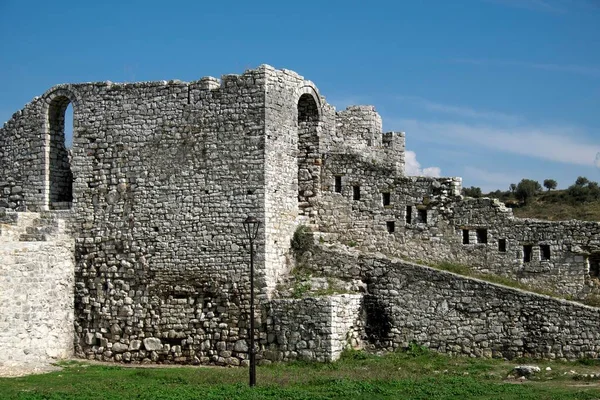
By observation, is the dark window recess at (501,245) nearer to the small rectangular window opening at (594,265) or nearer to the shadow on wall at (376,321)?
the small rectangular window opening at (594,265)

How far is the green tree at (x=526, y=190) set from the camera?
50697mm

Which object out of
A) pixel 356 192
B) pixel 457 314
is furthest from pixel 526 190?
pixel 457 314

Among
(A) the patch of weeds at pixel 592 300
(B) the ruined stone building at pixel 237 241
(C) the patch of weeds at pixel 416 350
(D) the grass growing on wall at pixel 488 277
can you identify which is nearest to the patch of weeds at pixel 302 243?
(B) the ruined stone building at pixel 237 241

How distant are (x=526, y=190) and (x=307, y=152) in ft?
85.0

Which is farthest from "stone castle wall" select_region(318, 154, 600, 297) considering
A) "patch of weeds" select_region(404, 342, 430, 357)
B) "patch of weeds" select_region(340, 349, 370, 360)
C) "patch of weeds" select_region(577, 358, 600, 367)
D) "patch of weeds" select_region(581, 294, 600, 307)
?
"patch of weeds" select_region(340, 349, 370, 360)

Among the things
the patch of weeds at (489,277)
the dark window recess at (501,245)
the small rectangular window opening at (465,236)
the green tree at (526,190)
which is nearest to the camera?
the patch of weeds at (489,277)

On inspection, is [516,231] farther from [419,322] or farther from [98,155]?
[98,155]

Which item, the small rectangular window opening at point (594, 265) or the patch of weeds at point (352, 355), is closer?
the patch of weeds at point (352, 355)

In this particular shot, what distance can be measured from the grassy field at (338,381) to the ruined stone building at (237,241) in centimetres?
99

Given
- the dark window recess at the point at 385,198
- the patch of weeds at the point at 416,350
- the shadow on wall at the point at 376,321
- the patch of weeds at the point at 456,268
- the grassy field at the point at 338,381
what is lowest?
the grassy field at the point at 338,381

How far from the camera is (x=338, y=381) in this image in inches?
834

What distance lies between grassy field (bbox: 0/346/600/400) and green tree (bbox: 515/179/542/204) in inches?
1075

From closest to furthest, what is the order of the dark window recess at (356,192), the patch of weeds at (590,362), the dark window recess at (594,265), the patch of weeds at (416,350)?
the patch of weeds at (590,362)
the patch of weeds at (416,350)
the dark window recess at (594,265)
the dark window recess at (356,192)

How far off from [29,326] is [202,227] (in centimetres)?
515
